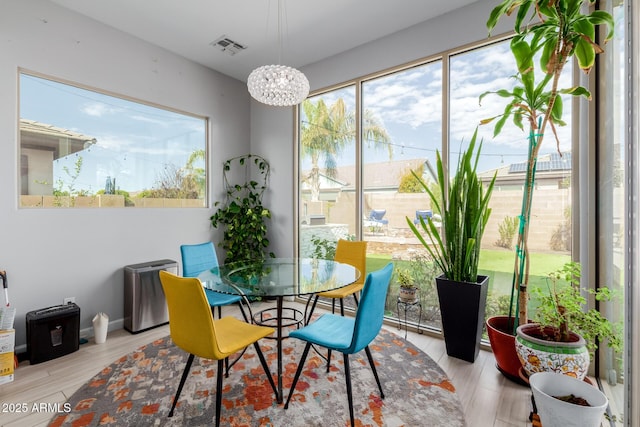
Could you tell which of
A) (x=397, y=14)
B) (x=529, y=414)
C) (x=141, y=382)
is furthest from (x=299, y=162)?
(x=529, y=414)

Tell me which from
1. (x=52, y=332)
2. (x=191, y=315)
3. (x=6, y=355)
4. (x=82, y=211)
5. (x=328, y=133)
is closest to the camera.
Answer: (x=191, y=315)

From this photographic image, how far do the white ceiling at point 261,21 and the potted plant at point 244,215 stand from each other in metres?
1.49

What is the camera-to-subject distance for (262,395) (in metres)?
2.02

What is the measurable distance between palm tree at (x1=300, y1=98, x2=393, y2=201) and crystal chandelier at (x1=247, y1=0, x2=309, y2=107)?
1172 mm

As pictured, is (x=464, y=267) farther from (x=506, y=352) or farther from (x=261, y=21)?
(x=261, y=21)

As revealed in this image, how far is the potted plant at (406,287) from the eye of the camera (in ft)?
9.98

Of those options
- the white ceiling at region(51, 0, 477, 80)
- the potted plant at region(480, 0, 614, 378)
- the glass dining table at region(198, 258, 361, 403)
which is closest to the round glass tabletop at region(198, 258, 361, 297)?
the glass dining table at region(198, 258, 361, 403)

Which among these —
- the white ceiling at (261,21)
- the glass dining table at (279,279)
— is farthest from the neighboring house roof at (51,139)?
the glass dining table at (279,279)

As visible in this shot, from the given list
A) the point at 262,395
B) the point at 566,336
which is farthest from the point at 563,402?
the point at 262,395

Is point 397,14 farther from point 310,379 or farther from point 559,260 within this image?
point 310,379

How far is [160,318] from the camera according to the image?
10.7 feet

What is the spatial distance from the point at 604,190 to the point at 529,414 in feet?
5.05

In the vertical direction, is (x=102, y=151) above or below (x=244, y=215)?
above

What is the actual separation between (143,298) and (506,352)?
329 centimetres
